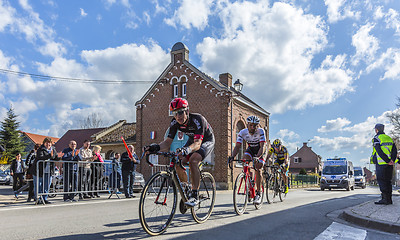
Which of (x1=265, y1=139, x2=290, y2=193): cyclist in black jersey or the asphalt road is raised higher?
(x1=265, y1=139, x2=290, y2=193): cyclist in black jersey

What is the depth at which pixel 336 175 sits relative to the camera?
914 inches

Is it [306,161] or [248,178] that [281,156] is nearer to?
[248,178]

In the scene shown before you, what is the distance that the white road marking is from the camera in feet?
15.0

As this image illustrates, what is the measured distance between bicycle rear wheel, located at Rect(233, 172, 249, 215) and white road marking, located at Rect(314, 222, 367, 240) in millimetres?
1777

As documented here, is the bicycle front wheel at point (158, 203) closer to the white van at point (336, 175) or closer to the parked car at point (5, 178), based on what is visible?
the white van at point (336, 175)

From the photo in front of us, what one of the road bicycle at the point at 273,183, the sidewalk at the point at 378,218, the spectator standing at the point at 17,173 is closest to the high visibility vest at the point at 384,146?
the sidewalk at the point at 378,218

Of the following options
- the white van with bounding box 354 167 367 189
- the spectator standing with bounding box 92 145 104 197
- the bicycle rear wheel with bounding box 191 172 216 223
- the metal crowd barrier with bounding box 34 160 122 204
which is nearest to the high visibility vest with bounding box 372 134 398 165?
the bicycle rear wheel with bounding box 191 172 216 223

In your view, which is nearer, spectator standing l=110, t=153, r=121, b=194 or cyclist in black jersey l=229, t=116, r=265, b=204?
cyclist in black jersey l=229, t=116, r=265, b=204

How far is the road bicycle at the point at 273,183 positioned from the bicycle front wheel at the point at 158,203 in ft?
14.5

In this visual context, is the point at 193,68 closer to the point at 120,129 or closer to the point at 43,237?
the point at 120,129

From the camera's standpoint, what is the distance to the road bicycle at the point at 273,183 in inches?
345

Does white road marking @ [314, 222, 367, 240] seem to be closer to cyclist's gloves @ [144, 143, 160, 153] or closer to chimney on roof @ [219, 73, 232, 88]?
cyclist's gloves @ [144, 143, 160, 153]

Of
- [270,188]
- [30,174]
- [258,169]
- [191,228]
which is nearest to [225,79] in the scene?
[270,188]

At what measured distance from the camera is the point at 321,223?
577 centimetres
